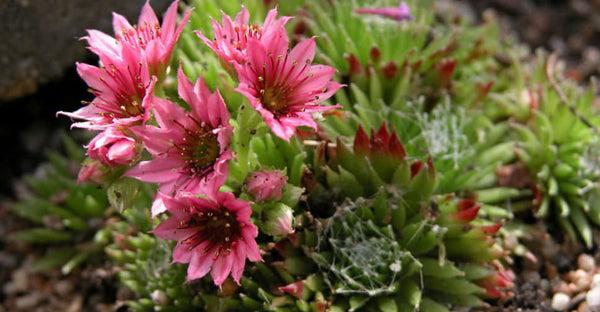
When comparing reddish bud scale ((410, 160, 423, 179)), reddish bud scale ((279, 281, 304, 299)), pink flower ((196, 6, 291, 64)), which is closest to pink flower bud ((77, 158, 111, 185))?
pink flower ((196, 6, 291, 64))

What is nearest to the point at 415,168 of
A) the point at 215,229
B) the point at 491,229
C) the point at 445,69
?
the point at 491,229

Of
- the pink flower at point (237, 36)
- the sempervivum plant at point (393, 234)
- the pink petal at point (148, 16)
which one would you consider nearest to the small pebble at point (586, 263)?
the sempervivum plant at point (393, 234)

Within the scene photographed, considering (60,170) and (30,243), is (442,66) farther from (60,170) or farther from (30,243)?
(30,243)

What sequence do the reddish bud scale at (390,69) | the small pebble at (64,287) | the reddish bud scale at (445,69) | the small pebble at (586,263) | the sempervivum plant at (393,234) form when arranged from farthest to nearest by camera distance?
the small pebble at (64,287)
the reddish bud scale at (445,69)
the reddish bud scale at (390,69)
the small pebble at (586,263)
the sempervivum plant at (393,234)

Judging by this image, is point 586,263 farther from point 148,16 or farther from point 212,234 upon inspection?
point 148,16

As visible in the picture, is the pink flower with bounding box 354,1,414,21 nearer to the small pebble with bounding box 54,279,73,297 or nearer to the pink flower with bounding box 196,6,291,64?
the pink flower with bounding box 196,6,291,64

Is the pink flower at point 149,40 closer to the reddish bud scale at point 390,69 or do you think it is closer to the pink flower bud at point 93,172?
the pink flower bud at point 93,172
